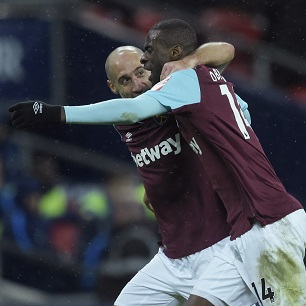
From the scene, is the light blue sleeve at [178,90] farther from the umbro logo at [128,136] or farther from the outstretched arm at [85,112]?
the umbro logo at [128,136]

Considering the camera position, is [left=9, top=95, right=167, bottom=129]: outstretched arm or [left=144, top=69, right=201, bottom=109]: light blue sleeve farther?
[left=144, top=69, right=201, bottom=109]: light blue sleeve

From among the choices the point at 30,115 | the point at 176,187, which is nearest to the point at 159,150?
the point at 176,187

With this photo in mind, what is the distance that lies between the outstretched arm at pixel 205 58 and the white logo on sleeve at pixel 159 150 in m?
0.40

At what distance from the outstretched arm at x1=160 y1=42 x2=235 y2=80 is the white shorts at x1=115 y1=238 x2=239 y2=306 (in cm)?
100

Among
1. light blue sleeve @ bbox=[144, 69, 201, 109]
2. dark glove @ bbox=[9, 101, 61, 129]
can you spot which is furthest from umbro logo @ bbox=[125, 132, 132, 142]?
dark glove @ bbox=[9, 101, 61, 129]

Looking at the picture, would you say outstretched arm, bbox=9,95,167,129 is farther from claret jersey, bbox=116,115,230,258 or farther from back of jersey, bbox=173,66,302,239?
claret jersey, bbox=116,115,230,258

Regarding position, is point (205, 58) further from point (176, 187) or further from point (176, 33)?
point (176, 187)

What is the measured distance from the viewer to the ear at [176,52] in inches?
181

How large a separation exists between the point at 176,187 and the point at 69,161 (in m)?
3.79

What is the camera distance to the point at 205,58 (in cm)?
471

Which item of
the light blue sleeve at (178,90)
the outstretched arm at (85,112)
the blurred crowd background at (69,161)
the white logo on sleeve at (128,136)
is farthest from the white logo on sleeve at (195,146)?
the blurred crowd background at (69,161)

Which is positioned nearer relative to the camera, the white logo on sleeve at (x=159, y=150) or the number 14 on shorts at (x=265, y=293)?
the number 14 on shorts at (x=265, y=293)

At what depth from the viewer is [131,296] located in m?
5.19

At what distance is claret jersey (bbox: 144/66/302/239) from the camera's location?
4324 millimetres
